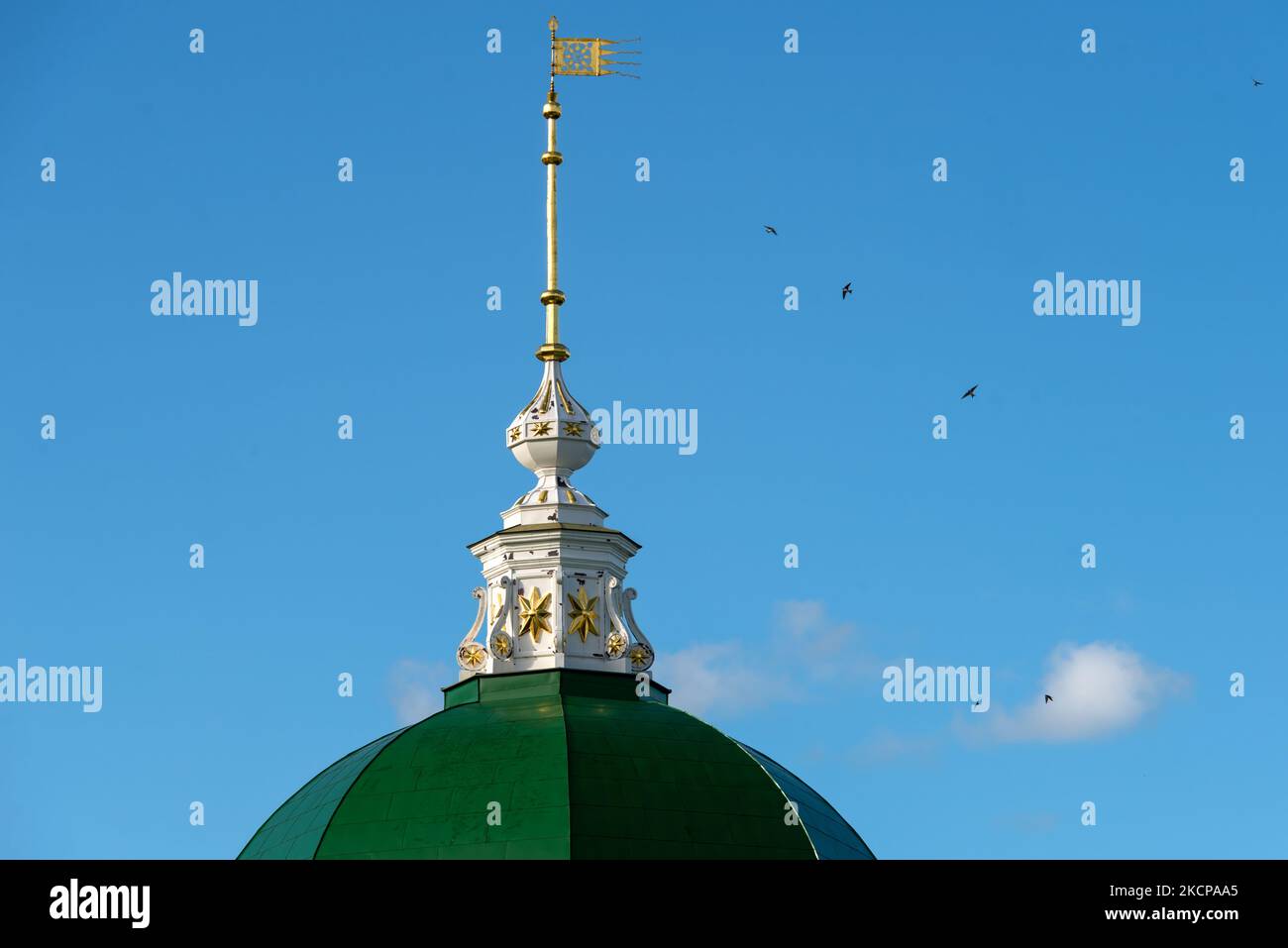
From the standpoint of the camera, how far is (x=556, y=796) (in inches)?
3632

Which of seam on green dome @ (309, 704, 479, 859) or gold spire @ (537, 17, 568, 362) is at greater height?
A: gold spire @ (537, 17, 568, 362)

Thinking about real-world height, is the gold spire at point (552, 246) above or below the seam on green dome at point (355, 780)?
above

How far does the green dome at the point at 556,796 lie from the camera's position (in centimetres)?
9188

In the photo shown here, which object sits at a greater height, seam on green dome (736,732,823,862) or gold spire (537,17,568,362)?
gold spire (537,17,568,362)

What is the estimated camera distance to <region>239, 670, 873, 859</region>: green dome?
91.9 m

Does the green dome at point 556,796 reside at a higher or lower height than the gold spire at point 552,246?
lower

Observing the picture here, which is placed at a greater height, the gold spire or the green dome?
the gold spire

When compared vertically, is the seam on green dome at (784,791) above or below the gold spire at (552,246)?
below
